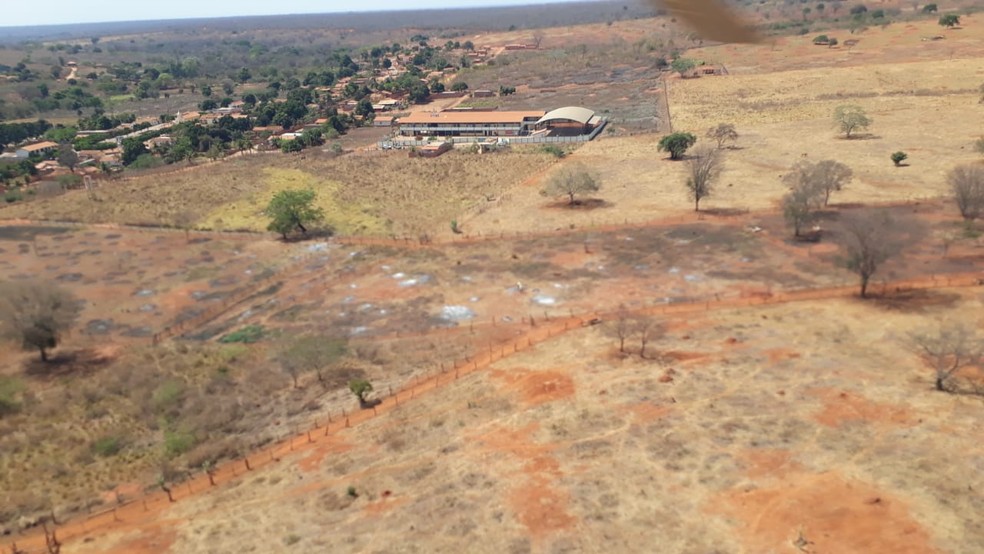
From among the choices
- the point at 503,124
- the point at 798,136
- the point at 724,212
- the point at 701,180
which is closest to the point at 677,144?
the point at 798,136

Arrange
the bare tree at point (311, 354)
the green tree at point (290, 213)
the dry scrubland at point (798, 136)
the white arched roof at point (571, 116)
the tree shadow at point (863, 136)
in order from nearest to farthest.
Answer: the bare tree at point (311, 354) → the green tree at point (290, 213) → the dry scrubland at point (798, 136) → the tree shadow at point (863, 136) → the white arched roof at point (571, 116)

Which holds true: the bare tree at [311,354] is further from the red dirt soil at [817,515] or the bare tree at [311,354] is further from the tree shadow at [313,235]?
the red dirt soil at [817,515]

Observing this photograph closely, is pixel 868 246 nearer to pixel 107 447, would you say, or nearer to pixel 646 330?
pixel 646 330

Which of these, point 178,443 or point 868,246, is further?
point 868,246

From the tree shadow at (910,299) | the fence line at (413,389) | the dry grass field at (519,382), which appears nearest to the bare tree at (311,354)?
the dry grass field at (519,382)

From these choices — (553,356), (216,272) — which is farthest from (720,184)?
(216,272)

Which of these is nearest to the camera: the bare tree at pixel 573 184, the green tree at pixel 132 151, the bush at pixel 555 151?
the bare tree at pixel 573 184
